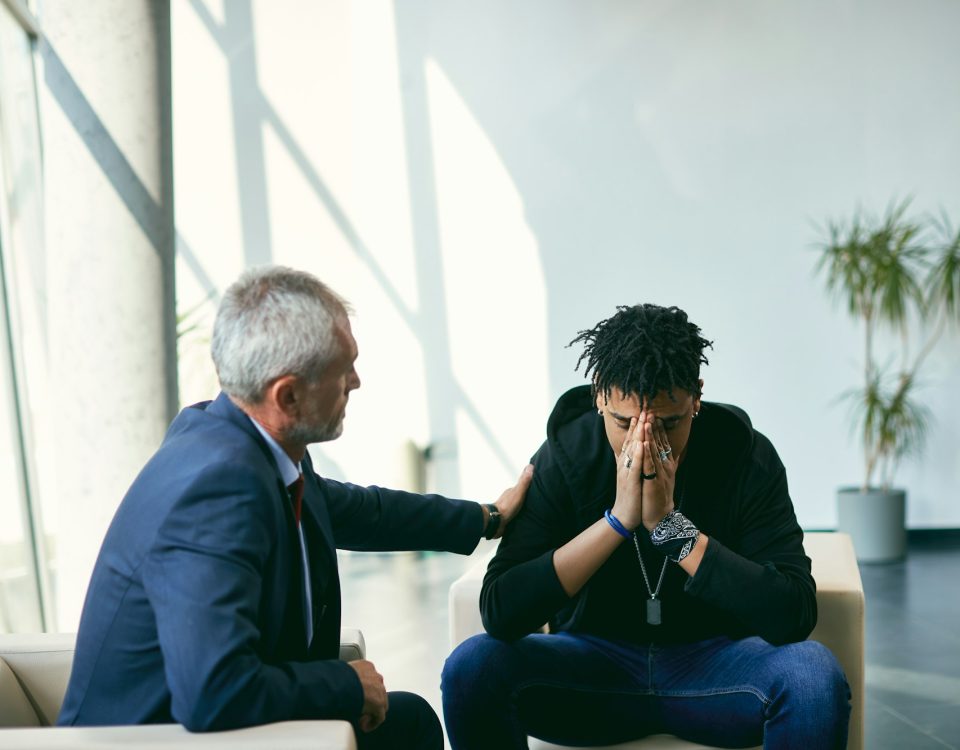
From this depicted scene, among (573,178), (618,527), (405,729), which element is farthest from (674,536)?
(573,178)

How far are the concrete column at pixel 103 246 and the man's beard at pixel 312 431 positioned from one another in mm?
1651

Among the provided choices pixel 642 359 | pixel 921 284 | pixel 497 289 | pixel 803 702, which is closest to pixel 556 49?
pixel 497 289

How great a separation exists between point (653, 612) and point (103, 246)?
1.99 metres

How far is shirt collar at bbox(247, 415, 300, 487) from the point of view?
5.44ft

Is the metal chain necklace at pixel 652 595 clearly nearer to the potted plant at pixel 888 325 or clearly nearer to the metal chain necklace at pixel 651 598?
the metal chain necklace at pixel 651 598

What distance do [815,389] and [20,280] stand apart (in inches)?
176

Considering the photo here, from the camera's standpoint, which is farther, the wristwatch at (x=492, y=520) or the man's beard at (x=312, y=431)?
the wristwatch at (x=492, y=520)

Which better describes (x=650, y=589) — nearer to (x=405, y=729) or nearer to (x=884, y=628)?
(x=405, y=729)

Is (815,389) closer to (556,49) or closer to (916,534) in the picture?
(916,534)

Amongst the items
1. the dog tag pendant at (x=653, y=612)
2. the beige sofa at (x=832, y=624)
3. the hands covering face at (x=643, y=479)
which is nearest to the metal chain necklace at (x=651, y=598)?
the dog tag pendant at (x=653, y=612)

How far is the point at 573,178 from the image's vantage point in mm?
6395

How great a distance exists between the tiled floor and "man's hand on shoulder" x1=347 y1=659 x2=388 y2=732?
183cm

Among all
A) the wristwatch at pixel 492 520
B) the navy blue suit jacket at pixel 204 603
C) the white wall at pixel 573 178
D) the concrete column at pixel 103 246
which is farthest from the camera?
the white wall at pixel 573 178

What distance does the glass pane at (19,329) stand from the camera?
11.7 feet
